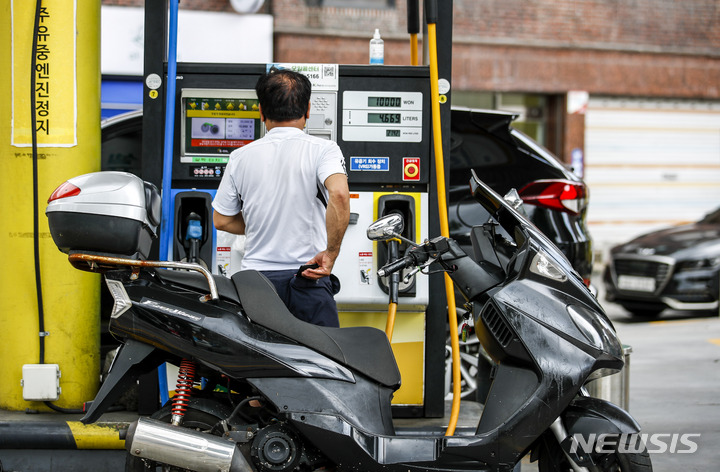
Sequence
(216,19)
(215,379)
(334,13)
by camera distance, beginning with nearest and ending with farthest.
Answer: (215,379), (216,19), (334,13)

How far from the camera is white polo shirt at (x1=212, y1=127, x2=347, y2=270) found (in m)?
3.55

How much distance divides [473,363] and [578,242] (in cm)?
108

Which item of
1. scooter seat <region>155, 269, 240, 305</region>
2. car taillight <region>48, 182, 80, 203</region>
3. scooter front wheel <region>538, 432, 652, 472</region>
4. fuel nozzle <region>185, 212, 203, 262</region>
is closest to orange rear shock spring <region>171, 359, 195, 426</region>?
scooter seat <region>155, 269, 240, 305</region>

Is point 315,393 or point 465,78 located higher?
point 465,78

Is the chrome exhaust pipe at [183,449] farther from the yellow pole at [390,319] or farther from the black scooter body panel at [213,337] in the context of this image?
the yellow pole at [390,319]

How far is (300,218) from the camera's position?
359 centimetres

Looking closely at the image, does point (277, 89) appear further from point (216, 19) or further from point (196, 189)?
point (216, 19)

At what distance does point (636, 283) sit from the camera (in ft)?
33.2

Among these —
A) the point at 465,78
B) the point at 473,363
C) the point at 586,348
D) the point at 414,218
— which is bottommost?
the point at 473,363

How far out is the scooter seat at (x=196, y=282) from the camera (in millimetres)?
3355

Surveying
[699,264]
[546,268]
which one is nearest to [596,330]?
[546,268]

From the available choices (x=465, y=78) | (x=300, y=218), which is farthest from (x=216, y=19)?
(x=300, y=218)

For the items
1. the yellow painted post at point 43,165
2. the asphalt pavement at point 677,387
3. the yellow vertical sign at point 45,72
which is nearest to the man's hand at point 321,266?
the yellow painted post at point 43,165

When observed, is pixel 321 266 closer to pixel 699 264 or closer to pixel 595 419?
pixel 595 419
